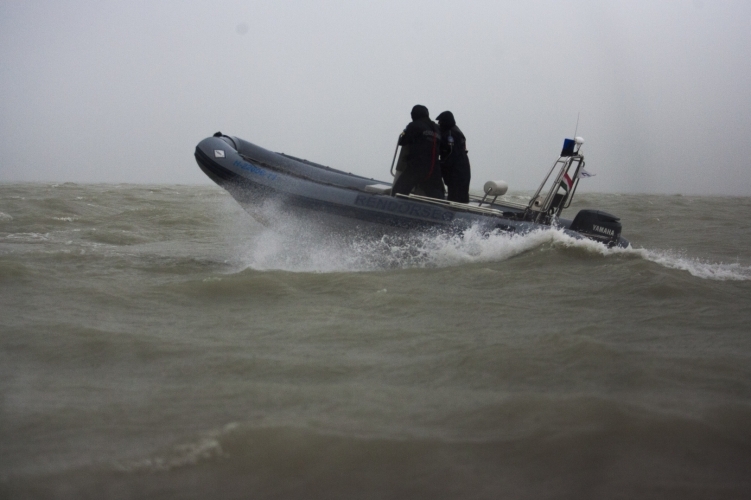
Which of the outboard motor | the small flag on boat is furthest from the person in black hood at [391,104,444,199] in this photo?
the outboard motor

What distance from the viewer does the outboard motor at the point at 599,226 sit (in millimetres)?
5566

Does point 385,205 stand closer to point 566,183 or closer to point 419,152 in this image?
point 419,152

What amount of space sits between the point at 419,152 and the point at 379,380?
3471mm

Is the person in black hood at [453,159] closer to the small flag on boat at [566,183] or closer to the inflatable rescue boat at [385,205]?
the inflatable rescue boat at [385,205]

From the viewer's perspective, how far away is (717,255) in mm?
6070

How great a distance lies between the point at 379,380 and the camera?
244 centimetres

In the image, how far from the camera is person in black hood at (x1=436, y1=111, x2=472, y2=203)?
5.83 metres

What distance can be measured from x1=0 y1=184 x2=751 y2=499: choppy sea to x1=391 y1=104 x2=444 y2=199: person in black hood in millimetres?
1087

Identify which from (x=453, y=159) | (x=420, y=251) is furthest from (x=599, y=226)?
(x=420, y=251)

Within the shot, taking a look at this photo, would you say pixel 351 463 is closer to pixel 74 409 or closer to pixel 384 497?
pixel 384 497

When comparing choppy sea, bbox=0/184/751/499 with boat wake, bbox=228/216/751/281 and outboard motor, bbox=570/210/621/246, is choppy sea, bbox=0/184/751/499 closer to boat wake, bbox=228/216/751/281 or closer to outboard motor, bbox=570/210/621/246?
boat wake, bbox=228/216/751/281

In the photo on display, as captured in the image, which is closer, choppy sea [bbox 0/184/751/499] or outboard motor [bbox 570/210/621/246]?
choppy sea [bbox 0/184/751/499]

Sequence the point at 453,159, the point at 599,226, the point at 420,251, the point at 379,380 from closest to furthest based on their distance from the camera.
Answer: the point at 379,380 → the point at 420,251 → the point at 599,226 → the point at 453,159

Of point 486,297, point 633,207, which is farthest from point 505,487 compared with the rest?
point 633,207
